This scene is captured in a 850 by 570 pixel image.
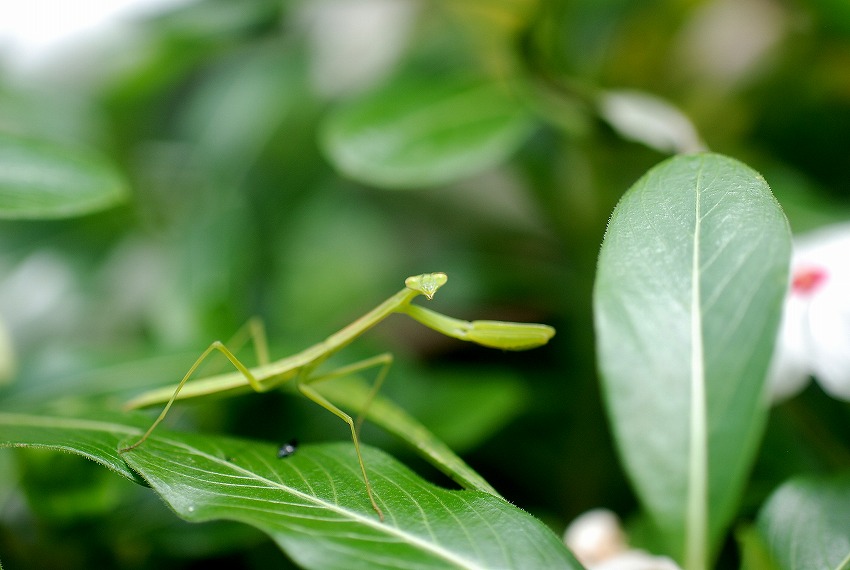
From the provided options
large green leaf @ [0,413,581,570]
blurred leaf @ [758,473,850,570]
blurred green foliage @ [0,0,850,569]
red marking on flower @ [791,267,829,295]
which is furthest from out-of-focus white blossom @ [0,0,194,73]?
blurred leaf @ [758,473,850,570]

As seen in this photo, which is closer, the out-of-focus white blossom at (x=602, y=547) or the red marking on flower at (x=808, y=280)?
the out-of-focus white blossom at (x=602, y=547)

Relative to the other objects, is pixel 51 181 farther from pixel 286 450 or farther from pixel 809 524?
pixel 809 524

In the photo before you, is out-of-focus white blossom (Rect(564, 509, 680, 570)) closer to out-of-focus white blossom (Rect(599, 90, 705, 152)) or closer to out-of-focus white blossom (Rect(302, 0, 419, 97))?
out-of-focus white blossom (Rect(599, 90, 705, 152))

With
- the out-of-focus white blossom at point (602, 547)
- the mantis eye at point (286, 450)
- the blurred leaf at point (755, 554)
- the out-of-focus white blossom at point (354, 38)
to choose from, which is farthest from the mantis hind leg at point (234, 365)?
the out-of-focus white blossom at point (354, 38)

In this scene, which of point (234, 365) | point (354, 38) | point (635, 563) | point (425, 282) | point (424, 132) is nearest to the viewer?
point (635, 563)

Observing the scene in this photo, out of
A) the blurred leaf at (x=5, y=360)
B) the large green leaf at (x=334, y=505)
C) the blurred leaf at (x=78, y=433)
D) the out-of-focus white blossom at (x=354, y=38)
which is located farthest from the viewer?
the out-of-focus white blossom at (x=354, y=38)

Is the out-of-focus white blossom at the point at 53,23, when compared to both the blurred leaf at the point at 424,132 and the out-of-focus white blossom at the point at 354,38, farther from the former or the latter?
the blurred leaf at the point at 424,132

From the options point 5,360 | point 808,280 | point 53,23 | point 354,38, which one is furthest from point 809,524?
point 354,38

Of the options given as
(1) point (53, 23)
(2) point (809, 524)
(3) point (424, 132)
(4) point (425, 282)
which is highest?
(1) point (53, 23)
